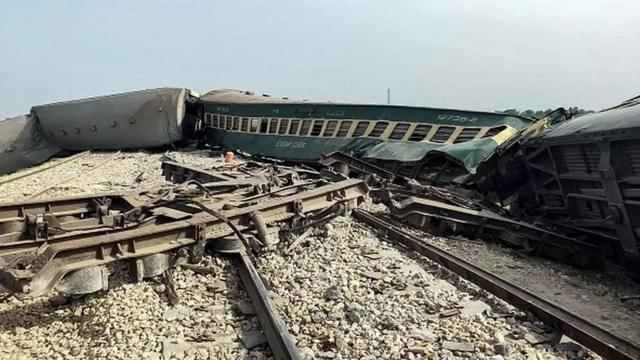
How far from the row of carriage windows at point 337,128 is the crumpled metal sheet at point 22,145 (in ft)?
28.1

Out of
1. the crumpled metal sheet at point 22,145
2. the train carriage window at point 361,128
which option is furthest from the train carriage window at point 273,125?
the crumpled metal sheet at point 22,145

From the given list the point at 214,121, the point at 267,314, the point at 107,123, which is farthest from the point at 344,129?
the point at 107,123

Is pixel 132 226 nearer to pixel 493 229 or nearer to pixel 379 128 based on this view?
pixel 493 229

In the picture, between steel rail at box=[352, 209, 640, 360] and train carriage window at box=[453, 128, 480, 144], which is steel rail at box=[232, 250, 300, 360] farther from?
train carriage window at box=[453, 128, 480, 144]

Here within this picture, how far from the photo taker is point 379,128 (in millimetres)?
15656

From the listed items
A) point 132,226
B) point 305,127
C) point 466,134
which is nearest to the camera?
point 132,226

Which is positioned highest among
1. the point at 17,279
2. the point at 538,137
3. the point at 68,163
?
the point at 538,137

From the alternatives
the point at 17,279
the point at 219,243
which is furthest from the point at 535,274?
the point at 17,279

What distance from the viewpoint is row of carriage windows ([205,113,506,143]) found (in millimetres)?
13516

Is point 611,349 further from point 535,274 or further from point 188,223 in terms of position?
point 188,223

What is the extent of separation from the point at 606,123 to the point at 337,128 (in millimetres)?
10578

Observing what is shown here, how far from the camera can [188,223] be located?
5887mm

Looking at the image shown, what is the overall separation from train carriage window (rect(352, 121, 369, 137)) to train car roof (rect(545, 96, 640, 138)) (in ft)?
24.6

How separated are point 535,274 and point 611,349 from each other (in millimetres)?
3287
